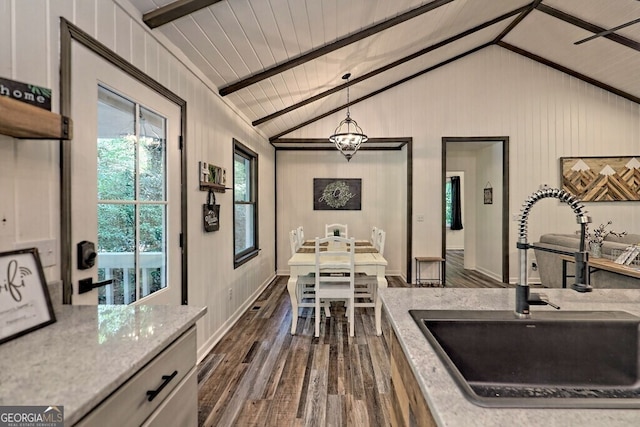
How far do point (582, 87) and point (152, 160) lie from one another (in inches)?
254

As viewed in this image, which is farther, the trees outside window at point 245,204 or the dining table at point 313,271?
the trees outside window at point 245,204

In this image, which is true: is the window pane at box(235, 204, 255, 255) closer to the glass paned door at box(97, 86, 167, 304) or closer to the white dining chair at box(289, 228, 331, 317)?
the white dining chair at box(289, 228, 331, 317)

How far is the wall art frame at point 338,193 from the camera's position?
19.6ft

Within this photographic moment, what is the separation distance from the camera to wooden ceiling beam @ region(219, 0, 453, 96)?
297 centimetres

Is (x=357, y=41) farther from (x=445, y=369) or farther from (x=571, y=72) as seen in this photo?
(x=571, y=72)

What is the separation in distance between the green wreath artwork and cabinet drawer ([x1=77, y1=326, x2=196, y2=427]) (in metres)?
4.92

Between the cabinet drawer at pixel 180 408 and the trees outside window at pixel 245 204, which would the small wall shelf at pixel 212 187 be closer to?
Result: the trees outside window at pixel 245 204

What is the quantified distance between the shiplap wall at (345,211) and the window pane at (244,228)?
1.43m

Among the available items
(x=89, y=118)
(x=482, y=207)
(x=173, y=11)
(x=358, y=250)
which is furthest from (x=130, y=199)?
(x=482, y=207)

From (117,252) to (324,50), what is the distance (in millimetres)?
2504

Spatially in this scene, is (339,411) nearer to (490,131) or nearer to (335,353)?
(335,353)

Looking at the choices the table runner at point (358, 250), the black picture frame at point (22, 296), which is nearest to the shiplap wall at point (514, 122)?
the table runner at point (358, 250)

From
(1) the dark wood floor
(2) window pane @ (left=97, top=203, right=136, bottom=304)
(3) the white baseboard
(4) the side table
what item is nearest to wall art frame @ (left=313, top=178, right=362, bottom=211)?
(4) the side table

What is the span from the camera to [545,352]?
1046 mm
